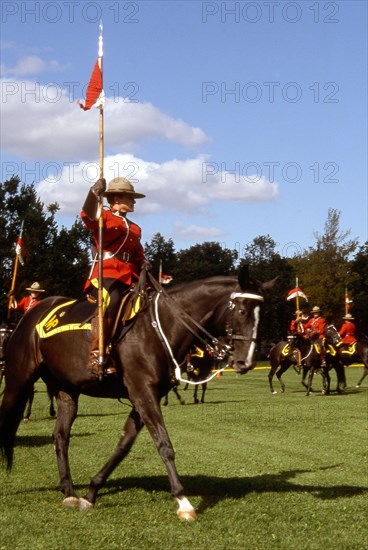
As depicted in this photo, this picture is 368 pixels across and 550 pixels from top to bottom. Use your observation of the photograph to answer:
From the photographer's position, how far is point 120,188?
9430 millimetres

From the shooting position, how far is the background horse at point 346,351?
31.9m

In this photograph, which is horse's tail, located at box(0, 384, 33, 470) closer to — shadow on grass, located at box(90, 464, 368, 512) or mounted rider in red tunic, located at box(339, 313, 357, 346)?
shadow on grass, located at box(90, 464, 368, 512)

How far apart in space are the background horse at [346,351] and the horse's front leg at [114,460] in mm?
Answer: 23287

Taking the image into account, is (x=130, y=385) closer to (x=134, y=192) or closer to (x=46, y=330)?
(x=46, y=330)

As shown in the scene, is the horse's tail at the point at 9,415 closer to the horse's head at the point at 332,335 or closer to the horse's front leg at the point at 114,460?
the horse's front leg at the point at 114,460

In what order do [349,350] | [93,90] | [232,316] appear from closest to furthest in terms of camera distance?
[232,316] < [93,90] < [349,350]

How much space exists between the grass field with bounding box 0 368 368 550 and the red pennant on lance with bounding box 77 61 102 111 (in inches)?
173

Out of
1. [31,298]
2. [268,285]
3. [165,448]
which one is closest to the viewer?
[165,448]

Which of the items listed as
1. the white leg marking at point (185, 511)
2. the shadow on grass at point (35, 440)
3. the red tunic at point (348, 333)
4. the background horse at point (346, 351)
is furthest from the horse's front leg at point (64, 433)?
the red tunic at point (348, 333)

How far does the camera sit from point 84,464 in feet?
39.4

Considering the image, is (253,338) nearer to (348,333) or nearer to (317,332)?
(317,332)

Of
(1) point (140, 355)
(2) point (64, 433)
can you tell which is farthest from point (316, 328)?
(1) point (140, 355)

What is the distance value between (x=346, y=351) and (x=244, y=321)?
973 inches

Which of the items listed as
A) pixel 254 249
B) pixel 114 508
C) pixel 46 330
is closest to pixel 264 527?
pixel 114 508
